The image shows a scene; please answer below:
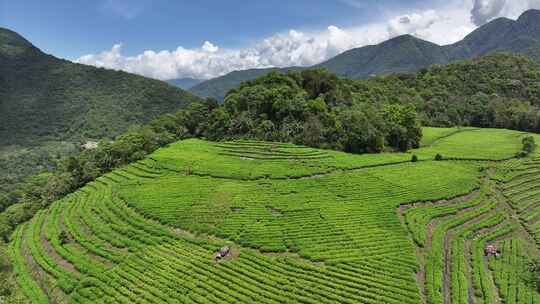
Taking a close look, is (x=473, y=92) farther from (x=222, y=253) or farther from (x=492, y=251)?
(x=222, y=253)

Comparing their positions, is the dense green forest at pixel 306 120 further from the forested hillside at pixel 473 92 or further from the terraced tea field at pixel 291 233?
the terraced tea field at pixel 291 233

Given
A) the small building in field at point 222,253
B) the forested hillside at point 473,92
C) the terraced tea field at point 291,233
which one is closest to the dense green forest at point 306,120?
the forested hillside at point 473,92

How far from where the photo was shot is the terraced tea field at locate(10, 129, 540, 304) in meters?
31.6

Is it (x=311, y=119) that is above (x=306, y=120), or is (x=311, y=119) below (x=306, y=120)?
above

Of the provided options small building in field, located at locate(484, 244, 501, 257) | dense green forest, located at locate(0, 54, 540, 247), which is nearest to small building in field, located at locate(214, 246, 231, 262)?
small building in field, located at locate(484, 244, 501, 257)

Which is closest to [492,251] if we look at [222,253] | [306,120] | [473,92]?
[222,253]

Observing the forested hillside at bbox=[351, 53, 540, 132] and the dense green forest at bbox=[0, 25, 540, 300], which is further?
the forested hillside at bbox=[351, 53, 540, 132]

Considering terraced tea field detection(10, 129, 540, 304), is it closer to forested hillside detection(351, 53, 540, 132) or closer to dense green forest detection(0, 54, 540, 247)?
dense green forest detection(0, 54, 540, 247)

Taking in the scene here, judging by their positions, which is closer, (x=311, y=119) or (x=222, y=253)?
(x=222, y=253)

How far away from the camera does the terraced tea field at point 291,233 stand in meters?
31.6

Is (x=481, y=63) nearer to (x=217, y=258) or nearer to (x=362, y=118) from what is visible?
(x=362, y=118)

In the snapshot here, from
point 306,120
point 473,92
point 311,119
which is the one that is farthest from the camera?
point 473,92

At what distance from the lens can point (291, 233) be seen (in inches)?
1593

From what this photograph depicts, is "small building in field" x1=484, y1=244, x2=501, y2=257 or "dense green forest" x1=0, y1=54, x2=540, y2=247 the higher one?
"dense green forest" x1=0, y1=54, x2=540, y2=247
